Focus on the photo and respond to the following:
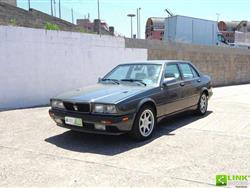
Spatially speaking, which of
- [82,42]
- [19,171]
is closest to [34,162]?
[19,171]

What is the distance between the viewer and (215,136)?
5.58 m

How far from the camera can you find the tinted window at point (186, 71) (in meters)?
6.97

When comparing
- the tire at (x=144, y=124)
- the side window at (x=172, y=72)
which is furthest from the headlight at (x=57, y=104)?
the side window at (x=172, y=72)

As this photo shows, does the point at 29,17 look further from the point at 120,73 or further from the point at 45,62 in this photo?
the point at 120,73

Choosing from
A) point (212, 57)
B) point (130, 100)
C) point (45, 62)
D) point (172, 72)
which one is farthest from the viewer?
point (212, 57)

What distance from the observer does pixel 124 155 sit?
181 inches

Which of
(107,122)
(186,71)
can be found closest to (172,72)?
(186,71)

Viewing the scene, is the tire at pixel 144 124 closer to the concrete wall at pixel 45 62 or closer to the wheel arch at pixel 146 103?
the wheel arch at pixel 146 103

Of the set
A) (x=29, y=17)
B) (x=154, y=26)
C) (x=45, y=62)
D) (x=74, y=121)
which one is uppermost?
(x=154, y=26)

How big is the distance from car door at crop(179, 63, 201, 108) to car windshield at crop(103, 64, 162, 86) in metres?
0.90

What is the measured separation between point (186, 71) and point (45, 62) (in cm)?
436

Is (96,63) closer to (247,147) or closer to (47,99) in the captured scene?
(47,99)

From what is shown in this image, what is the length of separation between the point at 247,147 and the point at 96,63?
6775 mm

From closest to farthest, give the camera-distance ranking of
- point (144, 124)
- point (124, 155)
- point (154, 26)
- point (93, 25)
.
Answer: point (124, 155) → point (144, 124) → point (93, 25) → point (154, 26)
